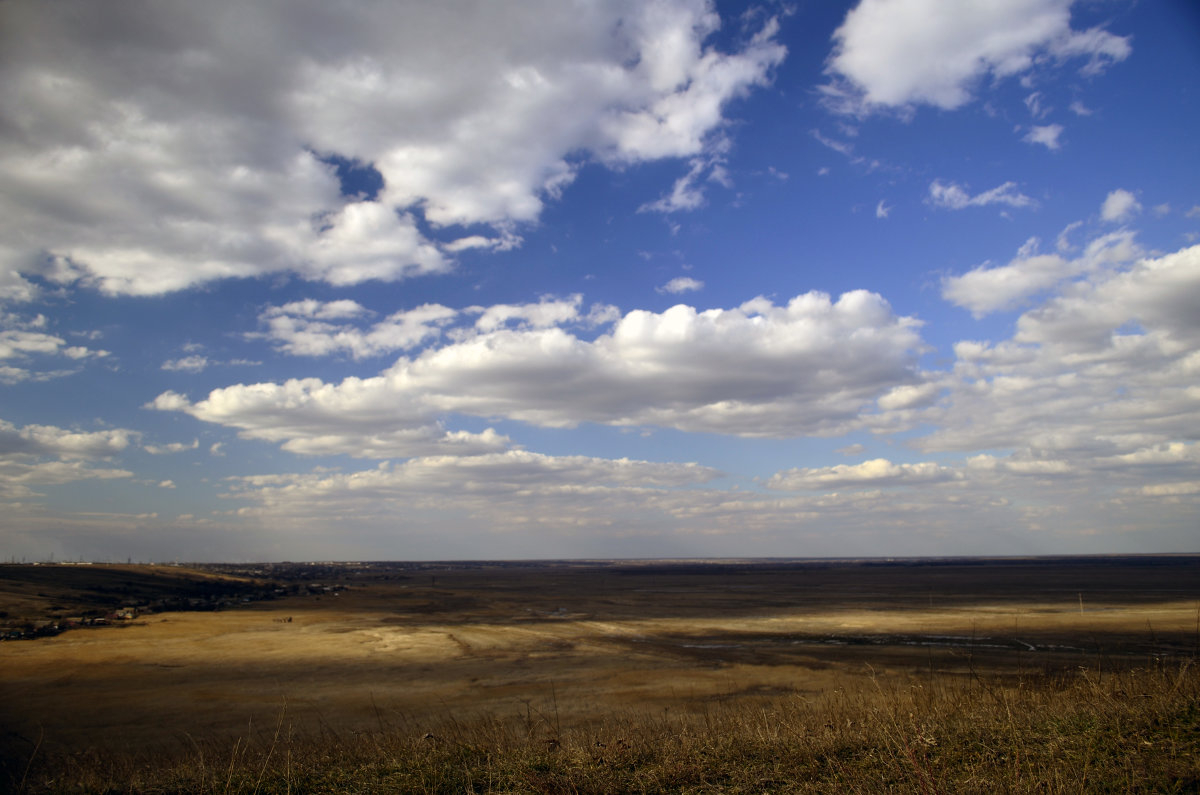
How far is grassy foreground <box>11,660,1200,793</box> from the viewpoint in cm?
556

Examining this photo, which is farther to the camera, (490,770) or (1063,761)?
(490,770)

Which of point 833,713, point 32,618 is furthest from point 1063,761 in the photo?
point 32,618

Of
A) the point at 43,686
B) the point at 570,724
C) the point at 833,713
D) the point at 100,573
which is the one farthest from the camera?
the point at 100,573

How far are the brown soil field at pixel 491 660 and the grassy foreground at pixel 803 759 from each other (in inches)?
69.1

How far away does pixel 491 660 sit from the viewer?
28453 millimetres

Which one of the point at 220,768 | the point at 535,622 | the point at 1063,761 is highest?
the point at 1063,761

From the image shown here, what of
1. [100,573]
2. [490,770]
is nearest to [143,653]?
[490,770]

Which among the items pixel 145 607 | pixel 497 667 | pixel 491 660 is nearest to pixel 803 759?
pixel 497 667

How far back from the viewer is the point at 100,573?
73750mm

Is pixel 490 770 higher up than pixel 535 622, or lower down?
higher up

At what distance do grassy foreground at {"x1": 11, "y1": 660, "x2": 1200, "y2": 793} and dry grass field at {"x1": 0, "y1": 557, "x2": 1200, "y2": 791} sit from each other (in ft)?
0.77

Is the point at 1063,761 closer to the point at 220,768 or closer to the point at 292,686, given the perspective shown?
the point at 220,768

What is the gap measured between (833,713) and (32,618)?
51.8m

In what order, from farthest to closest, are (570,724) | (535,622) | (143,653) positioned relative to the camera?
1. (535,622)
2. (143,653)
3. (570,724)
